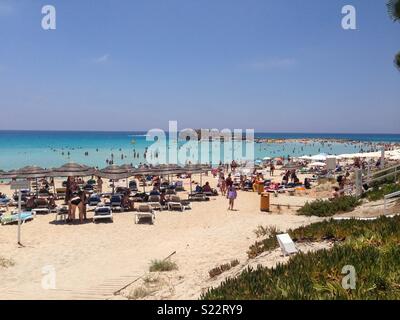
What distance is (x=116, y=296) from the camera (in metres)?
6.73

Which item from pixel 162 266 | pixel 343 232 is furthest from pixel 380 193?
pixel 162 266

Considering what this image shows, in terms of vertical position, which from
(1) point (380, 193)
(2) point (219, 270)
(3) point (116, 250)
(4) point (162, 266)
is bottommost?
(3) point (116, 250)

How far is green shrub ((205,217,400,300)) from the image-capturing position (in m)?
4.41

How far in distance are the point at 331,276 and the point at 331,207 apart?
31.8 feet

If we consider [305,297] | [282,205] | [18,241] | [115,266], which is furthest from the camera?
[282,205]

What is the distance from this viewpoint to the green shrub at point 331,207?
13.7 m

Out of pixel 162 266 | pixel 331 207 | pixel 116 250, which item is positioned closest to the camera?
pixel 162 266

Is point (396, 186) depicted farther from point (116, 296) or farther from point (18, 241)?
point (18, 241)

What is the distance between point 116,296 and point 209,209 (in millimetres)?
10900

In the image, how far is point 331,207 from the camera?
14062mm

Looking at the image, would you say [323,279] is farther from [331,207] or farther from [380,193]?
Answer: [380,193]
